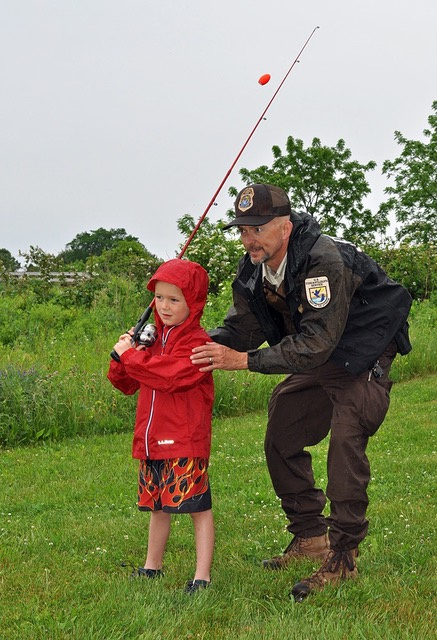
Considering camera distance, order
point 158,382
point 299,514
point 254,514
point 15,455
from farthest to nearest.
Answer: point 15,455
point 254,514
point 299,514
point 158,382

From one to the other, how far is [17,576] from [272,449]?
1604 mm

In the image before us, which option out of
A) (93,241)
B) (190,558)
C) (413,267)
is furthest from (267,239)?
(93,241)

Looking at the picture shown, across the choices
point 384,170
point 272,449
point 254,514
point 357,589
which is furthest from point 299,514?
point 384,170

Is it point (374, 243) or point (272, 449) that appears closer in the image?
point (272, 449)

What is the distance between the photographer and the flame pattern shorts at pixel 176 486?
15.0 feet

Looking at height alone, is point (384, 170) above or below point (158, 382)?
above

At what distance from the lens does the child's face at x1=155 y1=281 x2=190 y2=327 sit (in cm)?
459

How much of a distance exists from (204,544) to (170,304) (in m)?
1.27

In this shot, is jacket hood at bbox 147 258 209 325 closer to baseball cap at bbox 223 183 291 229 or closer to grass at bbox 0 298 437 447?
baseball cap at bbox 223 183 291 229

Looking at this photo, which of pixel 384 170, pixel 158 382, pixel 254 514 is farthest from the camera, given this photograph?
pixel 384 170

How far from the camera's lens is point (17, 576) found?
488cm

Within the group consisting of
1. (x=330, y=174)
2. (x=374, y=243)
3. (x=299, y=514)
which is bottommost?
(x=299, y=514)

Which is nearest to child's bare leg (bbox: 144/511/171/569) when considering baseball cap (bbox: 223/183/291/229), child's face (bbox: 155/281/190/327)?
child's face (bbox: 155/281/190/327)

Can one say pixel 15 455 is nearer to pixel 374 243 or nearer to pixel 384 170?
pixel 374 243
